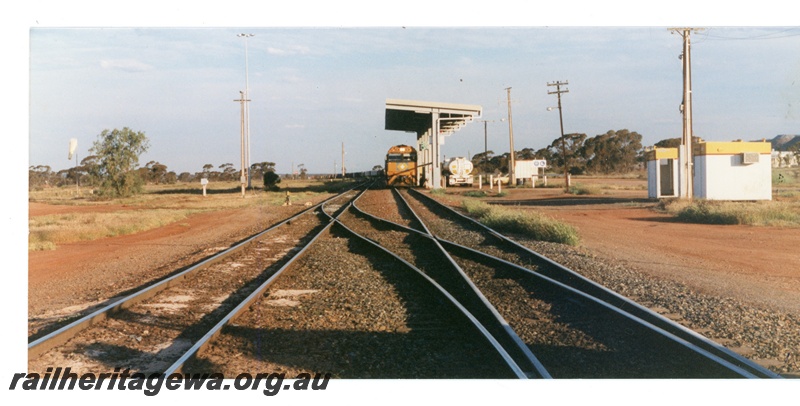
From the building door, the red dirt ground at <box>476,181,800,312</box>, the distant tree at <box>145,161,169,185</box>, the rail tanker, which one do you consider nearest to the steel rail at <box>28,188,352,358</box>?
the red dirt ground at <box>476,181,800,312</box>

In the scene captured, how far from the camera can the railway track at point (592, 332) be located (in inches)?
231

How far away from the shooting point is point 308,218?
23266mm

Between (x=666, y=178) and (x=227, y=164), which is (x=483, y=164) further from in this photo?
(x=666, y=178)

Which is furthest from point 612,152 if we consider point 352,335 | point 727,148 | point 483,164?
point 352,335

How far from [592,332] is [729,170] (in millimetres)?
24429

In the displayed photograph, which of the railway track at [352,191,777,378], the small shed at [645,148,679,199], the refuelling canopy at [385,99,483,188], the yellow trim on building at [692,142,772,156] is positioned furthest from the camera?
the refuelling canopy at [385,99,483,188]

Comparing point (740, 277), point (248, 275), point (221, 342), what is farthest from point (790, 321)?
point (248, 275)

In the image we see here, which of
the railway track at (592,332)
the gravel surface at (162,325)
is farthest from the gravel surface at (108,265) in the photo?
the railway track at (592,332)

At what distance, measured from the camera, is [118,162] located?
137 feet

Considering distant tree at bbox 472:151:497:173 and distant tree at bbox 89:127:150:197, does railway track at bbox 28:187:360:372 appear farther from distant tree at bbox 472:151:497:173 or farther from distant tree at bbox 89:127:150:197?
distant tree at bbox 472:151:497:173

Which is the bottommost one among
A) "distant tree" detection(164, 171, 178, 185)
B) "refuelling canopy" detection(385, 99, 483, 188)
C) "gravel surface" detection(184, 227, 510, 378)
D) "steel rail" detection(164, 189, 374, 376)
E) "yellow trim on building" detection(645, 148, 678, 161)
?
"gravel surface" detection(184, 227, 510, 378)

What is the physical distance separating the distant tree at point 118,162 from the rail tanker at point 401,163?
18.1 m

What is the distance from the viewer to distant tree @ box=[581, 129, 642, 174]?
84.3 metres

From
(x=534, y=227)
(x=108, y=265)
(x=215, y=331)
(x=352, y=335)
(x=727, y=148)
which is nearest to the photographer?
(x=215, y=331)
